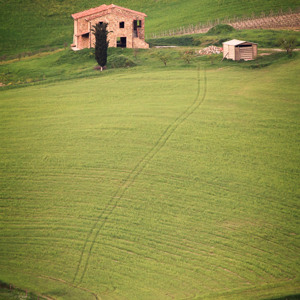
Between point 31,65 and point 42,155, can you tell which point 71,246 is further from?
point 31,65

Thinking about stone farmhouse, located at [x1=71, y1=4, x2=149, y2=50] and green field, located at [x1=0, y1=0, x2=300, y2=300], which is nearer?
green field, located at [x1=0, y1=0, x2=300, y2=300]

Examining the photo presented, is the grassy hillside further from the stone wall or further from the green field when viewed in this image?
the green field

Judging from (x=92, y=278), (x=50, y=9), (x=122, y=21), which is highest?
(x=50, y=9)

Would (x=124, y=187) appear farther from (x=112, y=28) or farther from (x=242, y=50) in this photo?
(x=112, y=28)

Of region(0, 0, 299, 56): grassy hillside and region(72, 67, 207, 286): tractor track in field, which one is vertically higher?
region(0, 0, 299, 56): grassy hillside

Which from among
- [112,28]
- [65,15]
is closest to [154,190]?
[112,28]

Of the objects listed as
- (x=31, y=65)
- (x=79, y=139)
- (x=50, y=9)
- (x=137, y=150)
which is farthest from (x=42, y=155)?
(x=50, y=9)

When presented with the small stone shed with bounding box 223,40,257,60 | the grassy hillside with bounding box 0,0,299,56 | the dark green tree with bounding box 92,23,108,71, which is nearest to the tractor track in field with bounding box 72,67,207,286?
the small stone shed with bounding box 223,40,257,60
